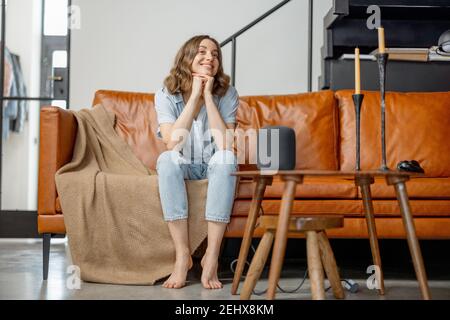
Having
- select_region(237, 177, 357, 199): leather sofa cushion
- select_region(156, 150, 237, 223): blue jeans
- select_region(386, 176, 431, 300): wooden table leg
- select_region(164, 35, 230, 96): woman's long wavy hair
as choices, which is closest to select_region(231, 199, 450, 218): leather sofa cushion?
select_region(237, 177, 357, 199): leather sofa cushion

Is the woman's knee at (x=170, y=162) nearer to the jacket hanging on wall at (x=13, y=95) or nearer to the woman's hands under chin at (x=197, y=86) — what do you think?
the woman's hands under chin at (x=197, y=86)

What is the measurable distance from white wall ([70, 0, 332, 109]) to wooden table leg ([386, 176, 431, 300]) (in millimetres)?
2999

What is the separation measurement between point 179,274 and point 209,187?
0.34 metres

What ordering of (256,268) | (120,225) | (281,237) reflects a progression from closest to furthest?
(281,237)
(256,268)
(120,225)

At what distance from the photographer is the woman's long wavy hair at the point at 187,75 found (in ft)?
8.34

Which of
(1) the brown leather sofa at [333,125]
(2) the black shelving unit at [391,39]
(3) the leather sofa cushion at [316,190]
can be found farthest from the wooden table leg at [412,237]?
(2) the black shelving unit at [391,39]

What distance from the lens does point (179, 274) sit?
2229 mm

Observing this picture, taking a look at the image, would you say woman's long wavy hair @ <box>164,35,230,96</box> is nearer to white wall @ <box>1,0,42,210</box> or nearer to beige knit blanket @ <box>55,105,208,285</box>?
beige knit blanket @ <box>55,105,208,285</box>

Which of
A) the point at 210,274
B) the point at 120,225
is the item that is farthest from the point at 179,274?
the point at 120,225

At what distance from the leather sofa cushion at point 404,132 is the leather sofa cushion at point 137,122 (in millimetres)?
927

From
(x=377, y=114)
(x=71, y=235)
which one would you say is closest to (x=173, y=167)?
(x=71, y=235)

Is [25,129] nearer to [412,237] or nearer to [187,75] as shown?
[187,75]

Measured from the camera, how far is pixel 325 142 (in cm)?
297
